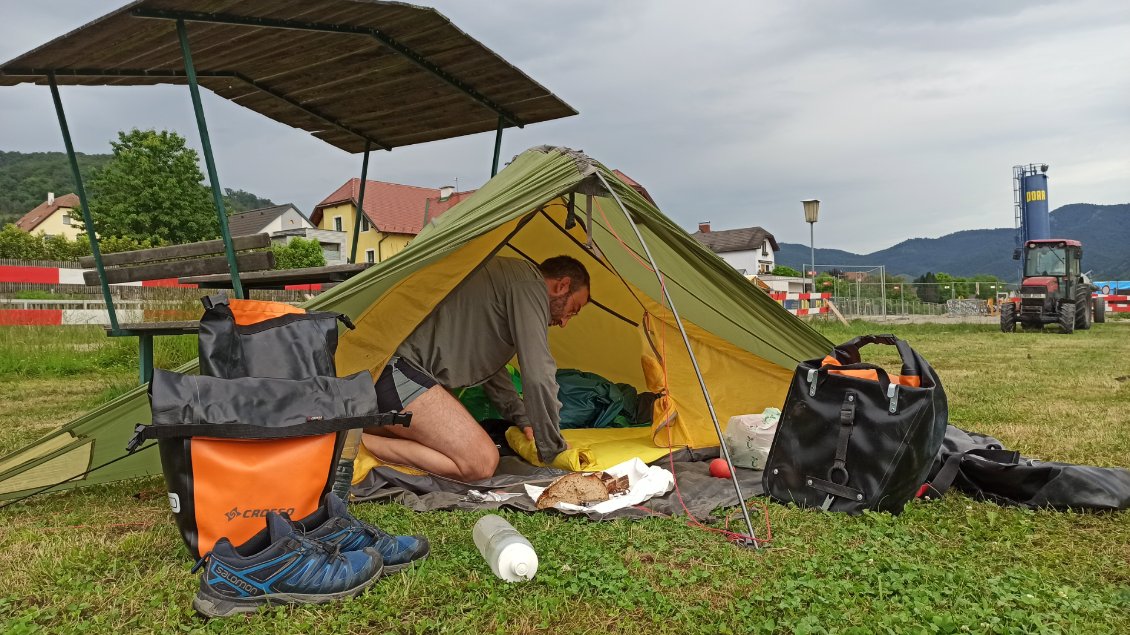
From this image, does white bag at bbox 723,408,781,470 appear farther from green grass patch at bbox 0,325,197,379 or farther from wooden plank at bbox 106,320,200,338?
green grass patch at bbox 0,325,197,379

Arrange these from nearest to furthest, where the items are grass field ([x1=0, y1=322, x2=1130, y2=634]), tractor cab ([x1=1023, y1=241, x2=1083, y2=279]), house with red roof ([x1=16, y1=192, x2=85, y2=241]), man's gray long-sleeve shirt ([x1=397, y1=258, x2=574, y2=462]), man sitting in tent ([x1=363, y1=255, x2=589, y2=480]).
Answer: grass field ([x1=0, y1=322, x2=1130, y2=634]) → man sitting in tent ([x1=363, y1=255, x2=589, y2=480]) → man's gray long-sleeve shirt ([x1=397, y1=258, x2=574, y2=462]) → tractor cab ([x1=1023, y1=241, x2=1083, y2=279]) → house with red roof ([x1=16, y1=192, x2=85, y2=241])

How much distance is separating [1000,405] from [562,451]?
3.49m

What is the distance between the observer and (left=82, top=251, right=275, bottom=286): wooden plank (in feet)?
11.9

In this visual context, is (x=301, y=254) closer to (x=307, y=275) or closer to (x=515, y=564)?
(x=307, y=275)

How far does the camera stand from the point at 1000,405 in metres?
5.24

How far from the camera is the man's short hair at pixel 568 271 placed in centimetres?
369

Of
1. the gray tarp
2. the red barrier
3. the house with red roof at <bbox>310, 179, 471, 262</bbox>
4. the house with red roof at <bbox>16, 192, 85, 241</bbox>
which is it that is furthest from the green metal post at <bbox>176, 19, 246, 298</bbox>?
the house with red roof at <bbox>16, 192, 85, 241</bbox>

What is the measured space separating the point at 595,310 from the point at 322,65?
2.31 m

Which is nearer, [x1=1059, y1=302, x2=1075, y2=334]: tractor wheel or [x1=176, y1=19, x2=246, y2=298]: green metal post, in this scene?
[x1=176, y1=19, x2=246, y2=298]: green metal post

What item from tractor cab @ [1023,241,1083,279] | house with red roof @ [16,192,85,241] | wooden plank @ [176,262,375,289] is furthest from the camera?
house with red roof @ [16,192,85,241]


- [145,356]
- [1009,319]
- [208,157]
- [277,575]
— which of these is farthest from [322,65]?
[1009,319]

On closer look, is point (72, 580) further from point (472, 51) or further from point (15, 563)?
point (472, 51)

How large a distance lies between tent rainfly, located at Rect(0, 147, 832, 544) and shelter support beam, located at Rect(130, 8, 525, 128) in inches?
28.4

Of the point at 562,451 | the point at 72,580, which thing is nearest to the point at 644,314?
the point at 562,451
